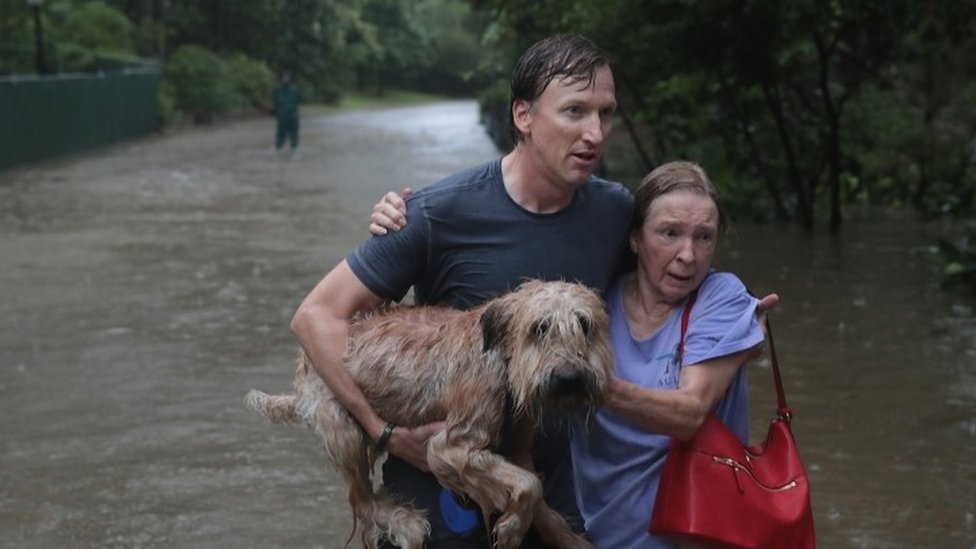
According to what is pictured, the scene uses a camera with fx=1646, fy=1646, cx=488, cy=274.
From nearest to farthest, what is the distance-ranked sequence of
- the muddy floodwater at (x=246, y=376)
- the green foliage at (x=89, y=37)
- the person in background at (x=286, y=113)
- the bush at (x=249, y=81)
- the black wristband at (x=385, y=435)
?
the black wristband at (x=385, y=435), the muddy floodwater at (x=246, y=376), the person in background at (x=286, y=113), the green foliage at (x=89, y=37), the bush at (x=249, y=81)

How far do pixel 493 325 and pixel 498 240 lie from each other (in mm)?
415

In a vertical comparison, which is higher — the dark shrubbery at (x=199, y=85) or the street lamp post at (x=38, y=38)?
the street lamp post at (x=38, y=38)

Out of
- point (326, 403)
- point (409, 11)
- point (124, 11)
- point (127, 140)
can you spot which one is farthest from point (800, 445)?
point (409, 11)

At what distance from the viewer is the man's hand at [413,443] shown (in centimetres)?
376

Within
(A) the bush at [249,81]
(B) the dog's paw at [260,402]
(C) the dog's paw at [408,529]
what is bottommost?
(A) the bush at [249,81]

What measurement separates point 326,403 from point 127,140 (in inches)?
1510

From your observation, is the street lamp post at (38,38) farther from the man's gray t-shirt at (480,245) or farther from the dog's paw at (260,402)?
the man's gray t-shirt at (480,245)

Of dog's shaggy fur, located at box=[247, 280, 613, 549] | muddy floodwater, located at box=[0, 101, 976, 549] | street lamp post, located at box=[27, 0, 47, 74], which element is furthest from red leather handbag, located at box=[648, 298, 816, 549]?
street lamp post, located at box=[27, 0, 47, 74]

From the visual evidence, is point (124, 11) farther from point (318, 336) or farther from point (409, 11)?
point (318, 336)

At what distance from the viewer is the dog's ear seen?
3496 millimetres

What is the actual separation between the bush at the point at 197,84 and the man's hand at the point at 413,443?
46.0 meters

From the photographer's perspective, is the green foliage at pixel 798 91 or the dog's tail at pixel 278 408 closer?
the dog's tail at pixel 278 408

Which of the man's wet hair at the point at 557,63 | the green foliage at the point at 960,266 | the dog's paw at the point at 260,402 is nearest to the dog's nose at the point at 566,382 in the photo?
the man's wet hair at the point at 557,63

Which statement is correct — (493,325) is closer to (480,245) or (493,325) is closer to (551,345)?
(551,345)
